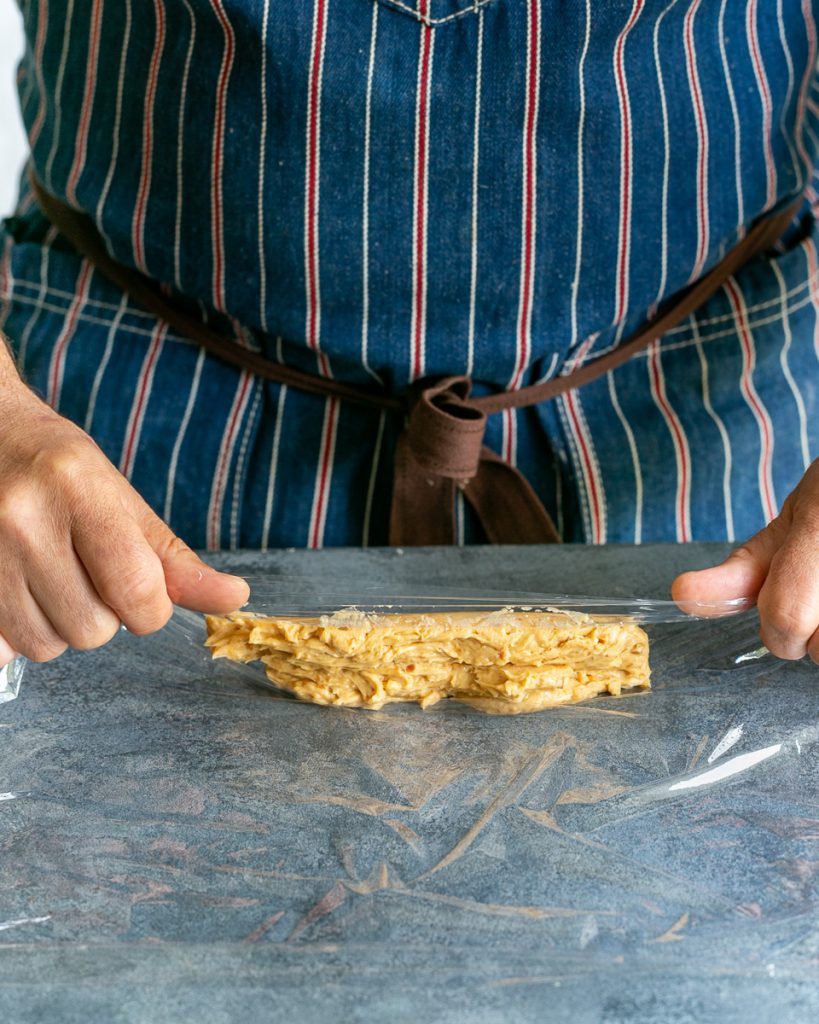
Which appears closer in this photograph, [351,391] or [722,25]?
→ [722,25]

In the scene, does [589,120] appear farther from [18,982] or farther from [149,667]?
[18,982]

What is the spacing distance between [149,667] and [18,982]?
0.28 metres

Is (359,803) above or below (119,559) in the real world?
below

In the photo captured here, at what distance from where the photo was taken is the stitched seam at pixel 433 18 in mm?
824

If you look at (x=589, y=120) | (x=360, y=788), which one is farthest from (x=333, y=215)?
(x=360, y=788)

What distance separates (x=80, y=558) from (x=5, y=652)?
0.09m

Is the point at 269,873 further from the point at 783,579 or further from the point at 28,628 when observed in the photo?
the point at 783,579

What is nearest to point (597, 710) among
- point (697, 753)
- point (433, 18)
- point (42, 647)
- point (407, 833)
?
point (697, 753)

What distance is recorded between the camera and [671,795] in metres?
0.69

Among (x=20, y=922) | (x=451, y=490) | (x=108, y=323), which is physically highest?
(x=108, y=323)

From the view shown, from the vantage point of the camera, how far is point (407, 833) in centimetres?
66

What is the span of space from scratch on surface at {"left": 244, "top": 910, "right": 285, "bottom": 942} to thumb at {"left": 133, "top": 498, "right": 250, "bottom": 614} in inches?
7.7

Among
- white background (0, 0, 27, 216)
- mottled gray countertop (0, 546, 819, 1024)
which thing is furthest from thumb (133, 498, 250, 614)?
white background (0, 0, 27, 216)

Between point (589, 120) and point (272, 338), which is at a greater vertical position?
point (589, 120)
